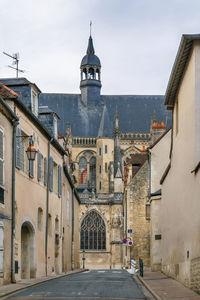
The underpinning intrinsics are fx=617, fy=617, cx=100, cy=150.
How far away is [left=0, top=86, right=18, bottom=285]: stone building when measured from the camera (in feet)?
55.0

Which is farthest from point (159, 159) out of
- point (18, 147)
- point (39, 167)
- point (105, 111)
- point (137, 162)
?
point (105, 111)

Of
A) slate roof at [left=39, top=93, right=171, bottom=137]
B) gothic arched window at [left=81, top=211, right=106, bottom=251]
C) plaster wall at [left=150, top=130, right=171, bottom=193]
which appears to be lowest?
gothic arched window at [left=81, top=211, right=106, bottom=251]

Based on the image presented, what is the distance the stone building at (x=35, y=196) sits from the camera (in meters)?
19.3

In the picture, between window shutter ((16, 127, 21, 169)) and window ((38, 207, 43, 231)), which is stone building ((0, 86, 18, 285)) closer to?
window shutter ((16, 127, 21, 169))

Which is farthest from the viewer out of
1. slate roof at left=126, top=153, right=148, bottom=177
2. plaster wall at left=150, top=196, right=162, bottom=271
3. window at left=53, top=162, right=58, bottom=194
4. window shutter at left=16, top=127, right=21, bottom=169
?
slate roof at left=126, top=153, right=148, bottom=177

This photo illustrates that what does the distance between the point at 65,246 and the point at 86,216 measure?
131 feet

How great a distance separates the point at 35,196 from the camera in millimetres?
22609

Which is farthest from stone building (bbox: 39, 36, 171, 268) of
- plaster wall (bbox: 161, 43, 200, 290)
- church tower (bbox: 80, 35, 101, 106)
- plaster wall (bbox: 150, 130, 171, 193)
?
plaster wall (bbox: 161, 43, 200, 290)

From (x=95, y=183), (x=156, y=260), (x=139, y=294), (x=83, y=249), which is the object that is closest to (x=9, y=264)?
(x=139, y=294)

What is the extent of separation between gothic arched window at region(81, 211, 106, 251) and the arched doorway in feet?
158

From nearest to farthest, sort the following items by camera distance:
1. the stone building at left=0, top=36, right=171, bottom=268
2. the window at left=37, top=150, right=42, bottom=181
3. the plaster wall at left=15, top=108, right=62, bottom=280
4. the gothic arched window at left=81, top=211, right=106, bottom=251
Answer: the plaster wall at left=15, top=108, right=62, bottom=280 → the window at left=37, top=150, right=42, bottom=181 → the gothic arched window at left=81, top=211, right=106, bottom=251 → the stone building at left=0, top=36, right=171, bottom=268

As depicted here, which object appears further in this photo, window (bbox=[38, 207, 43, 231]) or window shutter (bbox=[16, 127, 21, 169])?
window (bbox=[38, 207, 43, 231])

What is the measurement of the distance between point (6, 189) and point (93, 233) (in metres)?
Result: 53.7

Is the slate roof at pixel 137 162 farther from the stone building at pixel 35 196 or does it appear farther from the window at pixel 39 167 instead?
the window at pixel 39 167
